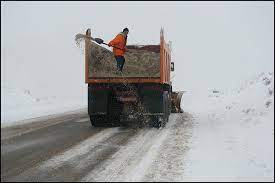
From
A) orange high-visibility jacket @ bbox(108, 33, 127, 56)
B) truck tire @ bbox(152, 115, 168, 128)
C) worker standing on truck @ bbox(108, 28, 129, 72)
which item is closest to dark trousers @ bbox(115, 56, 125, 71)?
worker standing on truck @ bbox(108, 28, 129, 72)

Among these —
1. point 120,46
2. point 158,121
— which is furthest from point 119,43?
point 158,121

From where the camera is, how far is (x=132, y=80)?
46.4ft

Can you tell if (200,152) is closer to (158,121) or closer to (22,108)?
(158,121)

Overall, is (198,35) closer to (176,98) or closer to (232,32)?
(232,32)

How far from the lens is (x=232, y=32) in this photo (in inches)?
3792

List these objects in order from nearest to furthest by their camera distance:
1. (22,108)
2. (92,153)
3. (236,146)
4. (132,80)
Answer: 1. (92,153)
2. (236,146)
3. (132,80)
4. (22,108)

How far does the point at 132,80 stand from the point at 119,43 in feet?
3.93

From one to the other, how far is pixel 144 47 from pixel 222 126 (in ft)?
10.7

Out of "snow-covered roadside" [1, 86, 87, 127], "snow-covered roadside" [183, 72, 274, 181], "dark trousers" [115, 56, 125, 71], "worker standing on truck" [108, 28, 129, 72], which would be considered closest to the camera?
"snow-covered roadside" [183, 72, 274, 181]

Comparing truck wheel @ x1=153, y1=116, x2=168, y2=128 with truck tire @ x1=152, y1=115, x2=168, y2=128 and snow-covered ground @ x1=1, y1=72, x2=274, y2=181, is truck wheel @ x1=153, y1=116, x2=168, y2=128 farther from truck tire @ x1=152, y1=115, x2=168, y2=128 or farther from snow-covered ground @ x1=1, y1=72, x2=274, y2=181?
snow-covered ground @ x1=1, y1=72, x2=274, y2=181

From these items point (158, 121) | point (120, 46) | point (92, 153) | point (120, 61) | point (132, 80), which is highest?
point (120, 46)

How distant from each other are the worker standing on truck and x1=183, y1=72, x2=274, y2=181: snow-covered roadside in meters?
2.88

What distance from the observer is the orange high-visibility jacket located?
13546 mm

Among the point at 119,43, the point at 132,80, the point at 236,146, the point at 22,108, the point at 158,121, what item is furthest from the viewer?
the point at 22,108
